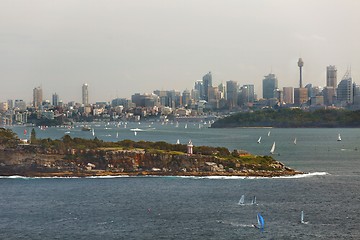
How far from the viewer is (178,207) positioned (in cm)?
3459

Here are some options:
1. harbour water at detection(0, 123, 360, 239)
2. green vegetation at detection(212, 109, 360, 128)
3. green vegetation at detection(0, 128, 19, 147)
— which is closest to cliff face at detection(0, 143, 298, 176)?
green vegetation at detection(0, 128, 19, 147)

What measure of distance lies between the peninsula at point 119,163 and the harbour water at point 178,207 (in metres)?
2.01

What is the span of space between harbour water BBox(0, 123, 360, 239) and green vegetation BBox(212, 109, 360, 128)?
3881 inches

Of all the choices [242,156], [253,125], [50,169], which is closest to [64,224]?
[50,169]

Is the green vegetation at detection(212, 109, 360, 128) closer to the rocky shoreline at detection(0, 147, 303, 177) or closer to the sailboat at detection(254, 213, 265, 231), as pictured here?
the rocky shoreline at detection(0, 147, 303, 177)

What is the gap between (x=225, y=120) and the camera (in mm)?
157125

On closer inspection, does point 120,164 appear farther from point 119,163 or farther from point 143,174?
point 143,174

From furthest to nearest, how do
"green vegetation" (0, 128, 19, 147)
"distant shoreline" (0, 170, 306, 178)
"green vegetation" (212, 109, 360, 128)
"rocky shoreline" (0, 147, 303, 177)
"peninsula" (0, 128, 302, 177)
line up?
"green vegetation" (212, 109, 360, 128), "green vegetation" (0, 128, 19, 147), "peninsula" (0, 128, 302, 177), "rocky shoreline" (0, 147, 303, 177), "distant shoreline" (0, 170, 306, 178)

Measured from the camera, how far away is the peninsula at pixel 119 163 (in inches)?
1871

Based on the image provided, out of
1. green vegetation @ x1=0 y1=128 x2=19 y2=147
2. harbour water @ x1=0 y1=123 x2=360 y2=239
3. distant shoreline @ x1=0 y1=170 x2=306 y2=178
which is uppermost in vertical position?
green vegetation @ x1=0 y1=128 x2=19 y2=147

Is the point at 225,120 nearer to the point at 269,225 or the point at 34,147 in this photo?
the point at 34,147

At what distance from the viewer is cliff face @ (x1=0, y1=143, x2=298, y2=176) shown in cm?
4759

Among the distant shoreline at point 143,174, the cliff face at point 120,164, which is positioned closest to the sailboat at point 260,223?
the distant shoreline at point 143,174

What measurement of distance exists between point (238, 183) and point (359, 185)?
22.3 feet
